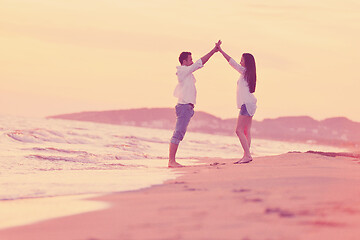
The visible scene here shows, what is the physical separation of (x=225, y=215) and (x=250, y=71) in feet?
17.3

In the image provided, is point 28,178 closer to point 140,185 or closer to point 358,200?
point 140,185

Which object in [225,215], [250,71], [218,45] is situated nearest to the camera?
[225,215]

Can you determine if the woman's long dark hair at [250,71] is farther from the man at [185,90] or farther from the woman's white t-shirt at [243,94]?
the man at [185,90]

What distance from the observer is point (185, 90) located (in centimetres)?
873

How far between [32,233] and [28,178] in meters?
3.68

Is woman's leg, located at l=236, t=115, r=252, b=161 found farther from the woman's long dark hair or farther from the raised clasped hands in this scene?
the raised clasped hands

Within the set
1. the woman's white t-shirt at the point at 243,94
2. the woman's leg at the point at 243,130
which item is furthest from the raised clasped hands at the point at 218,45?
the woman's leg at the point at 243,130

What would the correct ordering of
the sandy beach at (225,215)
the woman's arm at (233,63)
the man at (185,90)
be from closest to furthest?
the sandy beach at (225,215), the woman's arm at (233,63), the man at (185,90)

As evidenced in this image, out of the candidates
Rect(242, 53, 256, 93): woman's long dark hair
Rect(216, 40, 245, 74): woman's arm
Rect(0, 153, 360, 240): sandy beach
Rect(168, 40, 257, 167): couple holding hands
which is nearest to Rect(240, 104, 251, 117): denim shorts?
Rect(168, 40, 257, 167): couple holding hands

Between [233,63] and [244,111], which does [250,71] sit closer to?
[233,63]

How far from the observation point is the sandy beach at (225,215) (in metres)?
3.21

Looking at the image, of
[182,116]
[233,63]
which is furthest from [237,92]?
[182,116]

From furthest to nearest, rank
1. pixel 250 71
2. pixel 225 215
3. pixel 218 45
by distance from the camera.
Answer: pixel 218 45, pixel 250 71, pixel 225 215

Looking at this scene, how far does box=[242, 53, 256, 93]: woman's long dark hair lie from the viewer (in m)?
8.60
